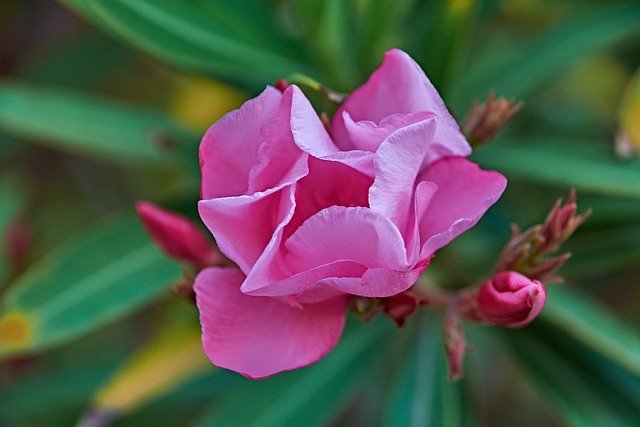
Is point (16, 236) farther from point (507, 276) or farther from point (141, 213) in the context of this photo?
point (507, 276)

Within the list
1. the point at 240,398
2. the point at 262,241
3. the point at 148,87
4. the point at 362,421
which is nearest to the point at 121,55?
the point at 148,87

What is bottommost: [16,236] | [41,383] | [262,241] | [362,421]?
[362,421]

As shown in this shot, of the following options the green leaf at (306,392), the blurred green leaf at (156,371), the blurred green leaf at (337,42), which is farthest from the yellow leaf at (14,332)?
the blurred green leaf at (337,42)

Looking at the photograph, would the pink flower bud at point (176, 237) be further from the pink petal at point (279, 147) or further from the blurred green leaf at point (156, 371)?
the blurred green leaf at point (156, 371)

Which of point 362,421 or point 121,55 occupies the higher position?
point 121,55

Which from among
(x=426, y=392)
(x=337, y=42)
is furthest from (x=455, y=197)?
(x=426, y=392)

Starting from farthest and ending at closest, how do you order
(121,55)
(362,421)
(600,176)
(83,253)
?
1. (362,421)
2. (121,55)
3. (83,253)
4. (600,176)

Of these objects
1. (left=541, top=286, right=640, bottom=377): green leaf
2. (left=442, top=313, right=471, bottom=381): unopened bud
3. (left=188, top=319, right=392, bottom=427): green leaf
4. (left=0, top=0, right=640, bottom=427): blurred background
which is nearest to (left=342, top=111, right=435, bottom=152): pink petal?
(left=0, top=0, right=640, bottom=427): blurred background
